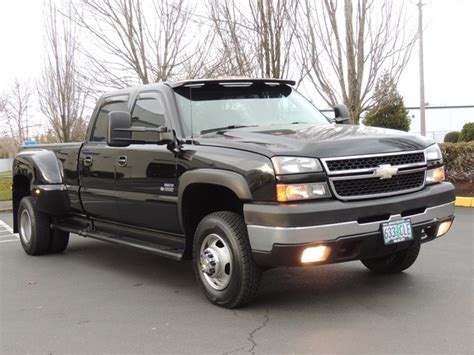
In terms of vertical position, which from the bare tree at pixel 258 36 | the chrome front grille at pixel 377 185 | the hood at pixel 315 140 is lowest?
the chrome front grille at pixel 377 185

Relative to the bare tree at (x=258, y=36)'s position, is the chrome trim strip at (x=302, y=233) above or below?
below

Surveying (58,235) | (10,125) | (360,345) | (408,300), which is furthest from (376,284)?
(10,125)

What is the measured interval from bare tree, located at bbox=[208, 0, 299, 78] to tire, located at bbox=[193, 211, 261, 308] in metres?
7.09

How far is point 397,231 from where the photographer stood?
434 cm

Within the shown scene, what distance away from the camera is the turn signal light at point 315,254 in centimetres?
411

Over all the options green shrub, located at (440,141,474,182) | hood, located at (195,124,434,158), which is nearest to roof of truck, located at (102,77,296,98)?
hood, located at (195,124,434,158)

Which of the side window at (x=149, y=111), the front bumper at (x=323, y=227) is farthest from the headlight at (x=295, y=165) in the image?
the side window at (x=149, y=111)

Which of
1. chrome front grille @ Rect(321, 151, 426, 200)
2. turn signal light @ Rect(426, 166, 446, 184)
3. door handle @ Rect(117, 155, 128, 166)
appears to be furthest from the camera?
door handle @ Rect(117, 155, 128, 166)

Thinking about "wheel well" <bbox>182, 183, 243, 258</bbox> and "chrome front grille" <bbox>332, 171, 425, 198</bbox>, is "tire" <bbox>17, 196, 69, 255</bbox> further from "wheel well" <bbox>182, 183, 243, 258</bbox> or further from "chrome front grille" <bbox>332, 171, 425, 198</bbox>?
"chrome front grille" <bbox>332, 171, 425, 198</bbox>

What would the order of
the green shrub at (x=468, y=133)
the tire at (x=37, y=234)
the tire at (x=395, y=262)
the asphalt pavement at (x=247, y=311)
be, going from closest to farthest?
the asphalt pavement at (x=247, y=311)
the tire at (x=395, y=262)
the tire at (x=37, y=234)
the green shrub at (x=468, y=133)

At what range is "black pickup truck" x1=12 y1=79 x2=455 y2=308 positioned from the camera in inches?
162

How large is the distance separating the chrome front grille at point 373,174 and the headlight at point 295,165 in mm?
81

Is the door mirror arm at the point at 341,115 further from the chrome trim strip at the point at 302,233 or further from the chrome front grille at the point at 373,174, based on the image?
the chrome trim strip at the point at 302,233

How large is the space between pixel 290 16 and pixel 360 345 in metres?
8.51
